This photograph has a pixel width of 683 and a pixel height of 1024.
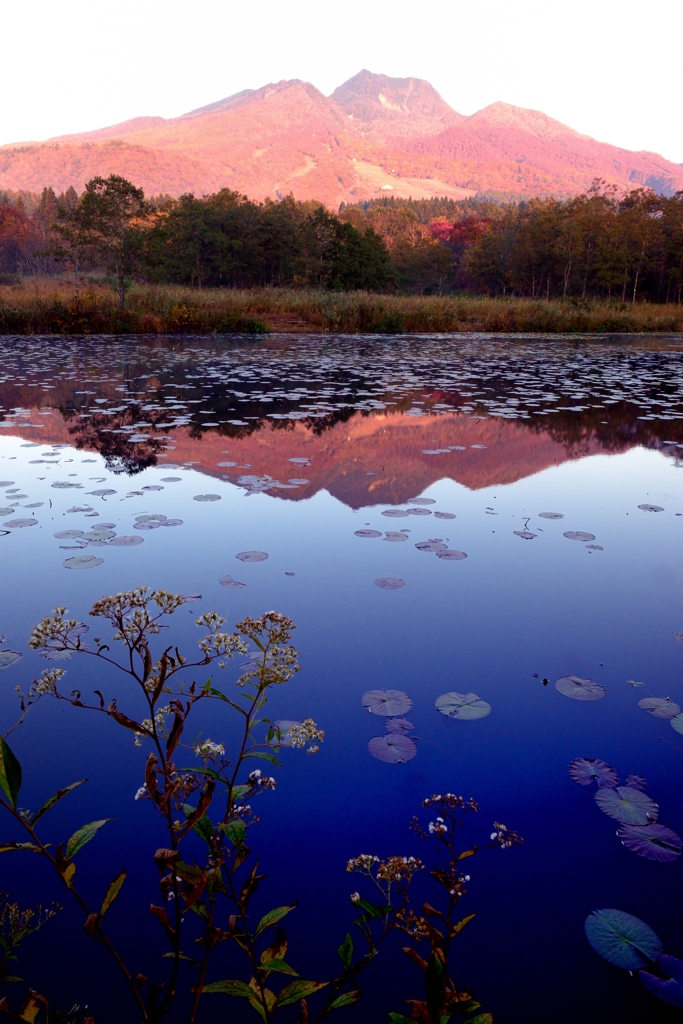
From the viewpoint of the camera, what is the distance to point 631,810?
5.72ft

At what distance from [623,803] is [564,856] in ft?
0.94

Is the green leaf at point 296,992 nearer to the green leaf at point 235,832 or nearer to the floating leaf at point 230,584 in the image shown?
the green leaf at point 235,832

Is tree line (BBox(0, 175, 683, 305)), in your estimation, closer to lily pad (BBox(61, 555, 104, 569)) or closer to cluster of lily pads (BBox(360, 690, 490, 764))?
lily pad (BBox(61, 555, 104, 569))

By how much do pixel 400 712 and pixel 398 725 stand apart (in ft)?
0.18

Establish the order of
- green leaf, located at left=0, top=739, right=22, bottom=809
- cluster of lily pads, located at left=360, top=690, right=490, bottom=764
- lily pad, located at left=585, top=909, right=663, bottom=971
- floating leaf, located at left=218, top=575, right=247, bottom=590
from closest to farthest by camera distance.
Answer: green leaf, located at left=0, top=739, right=22, bottom=809 → lily pad, located at left=585, top=909, right=663, bottom=971 → cluster of lily pads, located at left=360, top=690, right=490, bottom=764 → floating leaf, located at left=218, top=575, right=247, bottom=590

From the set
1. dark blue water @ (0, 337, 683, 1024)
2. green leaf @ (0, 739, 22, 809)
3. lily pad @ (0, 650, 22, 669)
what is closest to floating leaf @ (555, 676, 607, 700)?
dark blue water @ (0, 337, 683, 1024)

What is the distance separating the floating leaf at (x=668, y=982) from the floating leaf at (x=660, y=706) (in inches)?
37.8

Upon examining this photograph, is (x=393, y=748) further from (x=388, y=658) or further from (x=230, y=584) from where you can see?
(x=230, y=584)

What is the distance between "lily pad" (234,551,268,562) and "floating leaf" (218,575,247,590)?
0.28 m

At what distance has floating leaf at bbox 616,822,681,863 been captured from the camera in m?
1.60

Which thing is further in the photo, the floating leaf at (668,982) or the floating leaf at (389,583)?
the floating leaf at (389,583)

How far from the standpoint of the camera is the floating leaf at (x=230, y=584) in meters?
3.02

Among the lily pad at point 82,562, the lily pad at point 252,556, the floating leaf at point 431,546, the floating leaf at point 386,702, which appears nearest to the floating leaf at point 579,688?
the floating leaf at point 386,702

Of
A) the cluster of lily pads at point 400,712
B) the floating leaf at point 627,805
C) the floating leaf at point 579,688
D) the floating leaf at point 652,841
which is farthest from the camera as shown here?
the floating leaf at point 579,688
